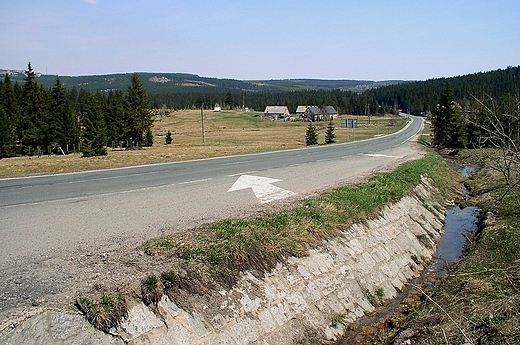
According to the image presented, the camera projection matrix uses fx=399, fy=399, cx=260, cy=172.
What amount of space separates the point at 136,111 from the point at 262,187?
4694 cm

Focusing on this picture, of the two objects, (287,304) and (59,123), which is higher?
(59,123)

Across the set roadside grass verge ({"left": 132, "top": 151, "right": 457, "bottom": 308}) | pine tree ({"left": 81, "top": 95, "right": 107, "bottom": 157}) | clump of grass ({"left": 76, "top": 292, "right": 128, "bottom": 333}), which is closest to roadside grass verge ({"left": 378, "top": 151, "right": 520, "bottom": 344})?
roadside grass verge ({"left": 132, "top": 151, "right": 457, "bottom": 308})

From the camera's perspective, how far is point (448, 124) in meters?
48.5

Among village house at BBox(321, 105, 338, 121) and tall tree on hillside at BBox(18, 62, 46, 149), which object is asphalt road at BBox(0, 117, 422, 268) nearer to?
tall tree on hillside at BBox(18, 62, 46, 149)

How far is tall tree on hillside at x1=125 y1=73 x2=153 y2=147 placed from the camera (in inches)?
2158

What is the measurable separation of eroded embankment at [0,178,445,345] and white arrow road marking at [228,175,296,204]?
241 cm

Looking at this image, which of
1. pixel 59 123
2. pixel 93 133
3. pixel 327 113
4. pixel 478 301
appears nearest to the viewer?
pixel 478 301

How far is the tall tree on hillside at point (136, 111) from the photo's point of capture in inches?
2158

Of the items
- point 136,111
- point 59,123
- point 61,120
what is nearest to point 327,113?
point 136,111

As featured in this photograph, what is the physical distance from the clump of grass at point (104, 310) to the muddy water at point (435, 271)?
3656mm

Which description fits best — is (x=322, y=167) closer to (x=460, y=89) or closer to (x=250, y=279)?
(x=250, y=279)

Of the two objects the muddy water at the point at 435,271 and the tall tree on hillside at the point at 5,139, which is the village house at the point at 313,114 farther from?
the muddy water at the point at 435,271

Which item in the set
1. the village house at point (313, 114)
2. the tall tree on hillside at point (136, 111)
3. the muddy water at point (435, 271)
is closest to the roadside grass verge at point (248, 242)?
the muddy water at point (435, 271)

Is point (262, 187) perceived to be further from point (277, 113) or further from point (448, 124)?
point (277, 113)
